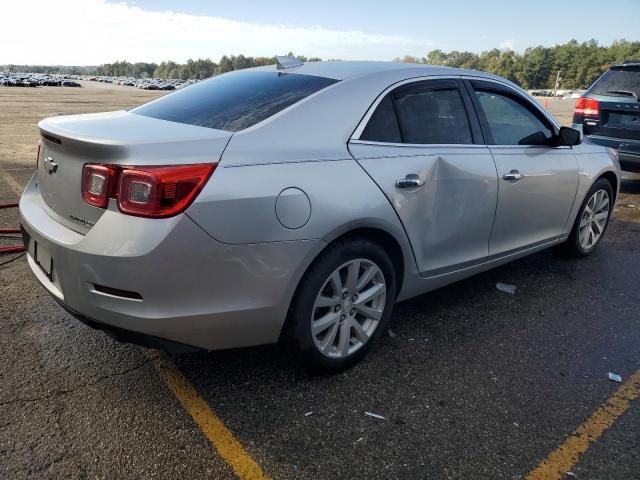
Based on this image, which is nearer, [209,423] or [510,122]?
[209,423]

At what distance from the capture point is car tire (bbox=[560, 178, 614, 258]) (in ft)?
15.4

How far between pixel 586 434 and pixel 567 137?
2.42 m

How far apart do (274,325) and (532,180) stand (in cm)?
231

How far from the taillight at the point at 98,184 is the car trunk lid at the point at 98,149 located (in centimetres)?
3

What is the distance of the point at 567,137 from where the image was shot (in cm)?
410

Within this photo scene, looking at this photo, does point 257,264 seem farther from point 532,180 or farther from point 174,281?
point 532,180

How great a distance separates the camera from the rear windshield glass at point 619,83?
726 cm

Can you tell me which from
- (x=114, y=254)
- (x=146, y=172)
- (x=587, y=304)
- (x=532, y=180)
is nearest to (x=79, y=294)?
(x=114, y=254)

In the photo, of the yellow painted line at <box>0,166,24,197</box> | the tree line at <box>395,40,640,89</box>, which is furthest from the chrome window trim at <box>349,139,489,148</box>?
the tree line at <box>395,40,640,89</box>

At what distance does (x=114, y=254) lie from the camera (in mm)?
2188

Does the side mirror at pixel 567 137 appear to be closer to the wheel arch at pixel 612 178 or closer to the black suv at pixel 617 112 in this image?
the wheel arch at pixel 612 178

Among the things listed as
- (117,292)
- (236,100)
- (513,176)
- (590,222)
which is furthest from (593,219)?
(117,292)

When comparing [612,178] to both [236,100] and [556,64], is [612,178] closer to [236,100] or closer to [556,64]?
[236,100]

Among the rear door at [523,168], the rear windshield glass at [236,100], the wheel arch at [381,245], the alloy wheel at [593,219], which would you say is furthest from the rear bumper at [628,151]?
the rear windshield glass at [236,100]
